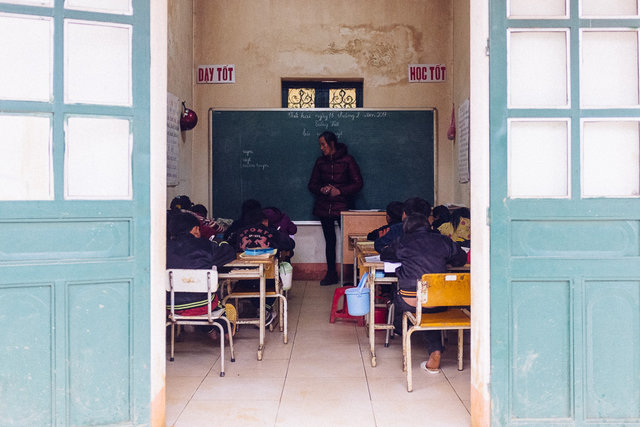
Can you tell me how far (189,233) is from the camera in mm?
3883

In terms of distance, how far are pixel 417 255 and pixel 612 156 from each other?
1.30m

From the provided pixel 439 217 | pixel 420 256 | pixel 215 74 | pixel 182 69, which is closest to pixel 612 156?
pixel 420 256

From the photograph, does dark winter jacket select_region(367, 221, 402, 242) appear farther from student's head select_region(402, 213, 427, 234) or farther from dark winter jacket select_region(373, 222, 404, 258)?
student's head select_region(402, 213, 427, 234)

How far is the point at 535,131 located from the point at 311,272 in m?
5.11

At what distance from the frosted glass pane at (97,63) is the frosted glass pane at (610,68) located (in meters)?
2.06

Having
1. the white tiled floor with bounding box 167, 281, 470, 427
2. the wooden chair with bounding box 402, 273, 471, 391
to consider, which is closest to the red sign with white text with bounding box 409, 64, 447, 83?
the white tiled floor with bounding box 167, 281, 470, 427

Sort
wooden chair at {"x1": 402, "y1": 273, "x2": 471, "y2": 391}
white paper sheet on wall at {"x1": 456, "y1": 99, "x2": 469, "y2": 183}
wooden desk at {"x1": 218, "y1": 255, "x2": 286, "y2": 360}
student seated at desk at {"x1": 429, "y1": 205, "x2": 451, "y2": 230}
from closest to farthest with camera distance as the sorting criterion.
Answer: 1. wooden chair at {"x1": 402, "y1": 273, "x2": 471, "y2": 391}
2. wooden desk at {"x1": 218, "y1": 255, "x2": 286, "y2": 360}
3. student seated at desk at {"x1": 429, "y1": 205, "x2": 451, "y2": 230}
4. white paper sheet on wall at {"x1": 456, "y1": 99, "x2": 469, "y2": 183}

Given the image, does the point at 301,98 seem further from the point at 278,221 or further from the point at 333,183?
the point at 278,221

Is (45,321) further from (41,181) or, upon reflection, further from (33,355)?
(41,181)

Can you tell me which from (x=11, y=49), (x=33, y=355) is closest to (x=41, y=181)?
(x=11, y=49)

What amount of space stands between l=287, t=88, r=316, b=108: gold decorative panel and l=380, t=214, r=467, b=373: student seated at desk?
4.10 meters

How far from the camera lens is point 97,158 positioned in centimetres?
256

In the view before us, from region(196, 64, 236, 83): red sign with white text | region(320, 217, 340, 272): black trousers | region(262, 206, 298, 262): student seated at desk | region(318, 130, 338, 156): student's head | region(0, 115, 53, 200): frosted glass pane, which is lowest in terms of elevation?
region(320, 217, 340, 272): black trousers

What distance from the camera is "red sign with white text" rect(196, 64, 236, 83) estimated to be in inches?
288
